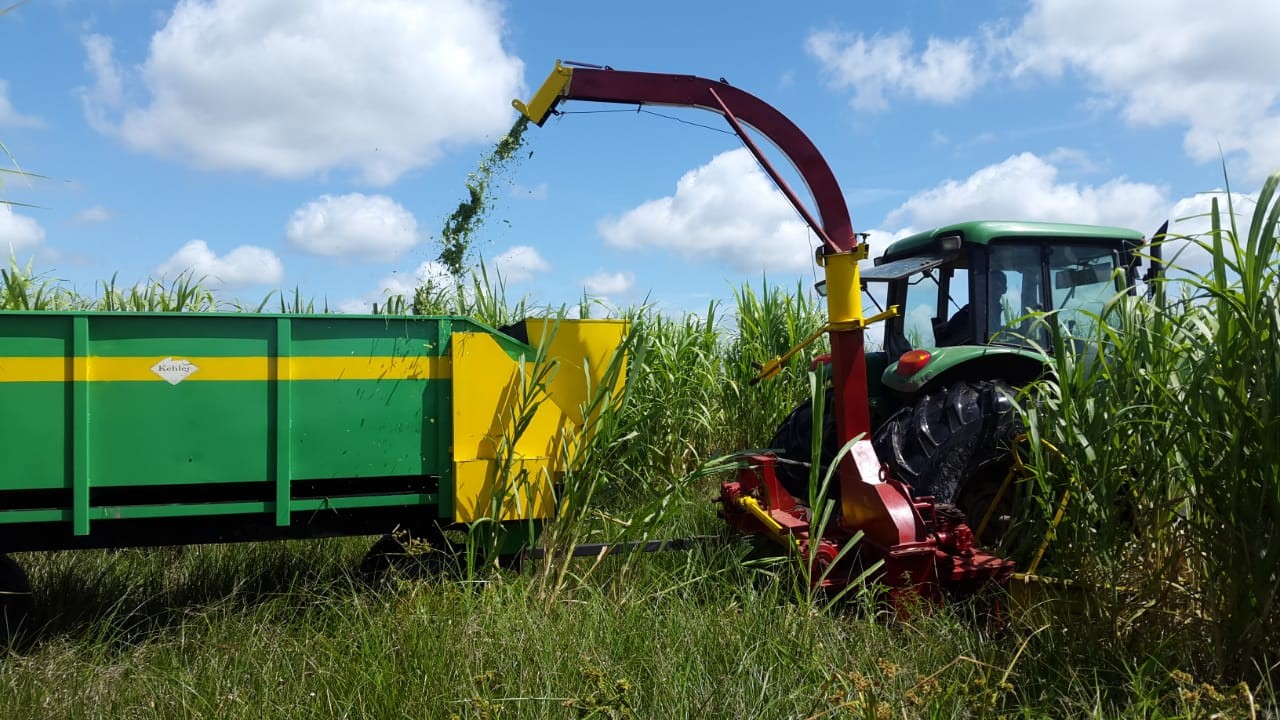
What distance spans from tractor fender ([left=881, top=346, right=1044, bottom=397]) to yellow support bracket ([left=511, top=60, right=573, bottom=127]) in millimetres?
2020

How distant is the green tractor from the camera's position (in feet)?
12.6

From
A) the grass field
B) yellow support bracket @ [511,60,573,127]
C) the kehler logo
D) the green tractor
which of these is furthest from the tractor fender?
the kehler logo

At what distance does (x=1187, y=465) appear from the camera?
2.71 m

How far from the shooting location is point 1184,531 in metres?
2.78

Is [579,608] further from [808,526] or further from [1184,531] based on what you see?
[1184,531]

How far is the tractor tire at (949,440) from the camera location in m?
3.81

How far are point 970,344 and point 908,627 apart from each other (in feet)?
5.69

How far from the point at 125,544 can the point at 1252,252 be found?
4.22 m

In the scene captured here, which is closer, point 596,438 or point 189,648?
point 189,648

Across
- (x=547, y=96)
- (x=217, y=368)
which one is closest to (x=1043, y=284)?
(x=547, y=96)

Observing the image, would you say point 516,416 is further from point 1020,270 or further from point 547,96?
point 1020,270

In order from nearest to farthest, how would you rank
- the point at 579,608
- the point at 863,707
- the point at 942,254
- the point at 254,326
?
the point at 863,707 < the point at 579,608 < the point at 254,326 < the point at 942,254

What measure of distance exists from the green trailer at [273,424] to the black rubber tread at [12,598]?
29mm

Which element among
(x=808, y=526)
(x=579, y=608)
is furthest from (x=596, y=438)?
(x=808, y=526)
